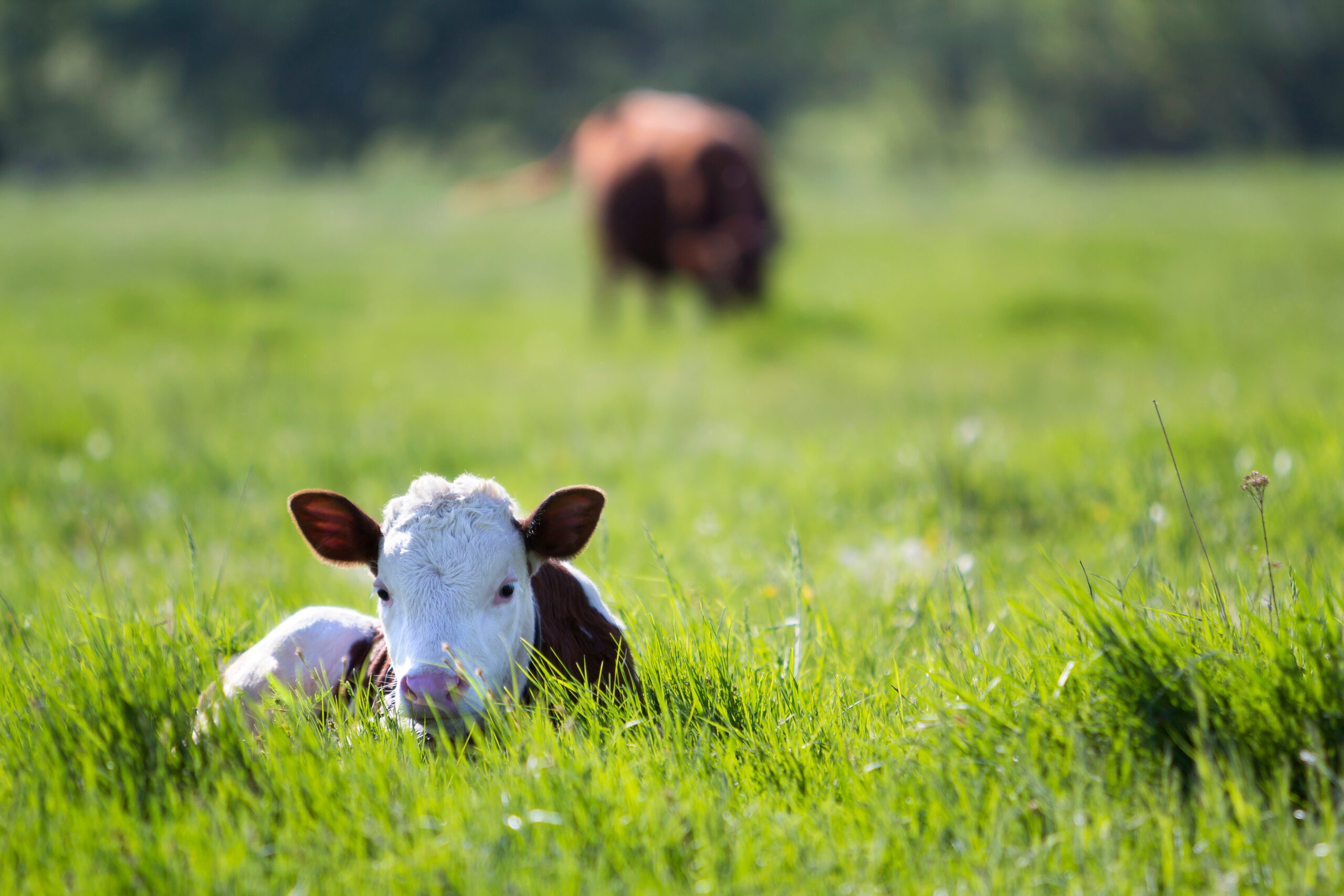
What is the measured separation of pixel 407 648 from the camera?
8.17 feet

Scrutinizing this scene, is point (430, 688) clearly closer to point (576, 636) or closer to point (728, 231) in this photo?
Result: point (576, 636)

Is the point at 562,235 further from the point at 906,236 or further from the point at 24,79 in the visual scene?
the point at 24,79

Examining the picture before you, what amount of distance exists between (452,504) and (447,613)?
0.28m

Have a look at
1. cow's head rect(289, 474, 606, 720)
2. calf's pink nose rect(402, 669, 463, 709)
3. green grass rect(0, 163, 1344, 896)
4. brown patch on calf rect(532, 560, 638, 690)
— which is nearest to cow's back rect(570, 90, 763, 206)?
green grass rect(0, 163, 1344, 896)

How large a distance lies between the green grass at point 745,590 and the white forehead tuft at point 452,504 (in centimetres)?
46

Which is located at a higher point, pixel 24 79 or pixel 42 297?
pixel 24 79

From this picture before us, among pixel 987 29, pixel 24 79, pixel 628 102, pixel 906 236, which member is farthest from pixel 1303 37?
pixel 24 79

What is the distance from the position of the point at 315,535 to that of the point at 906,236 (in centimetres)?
1747

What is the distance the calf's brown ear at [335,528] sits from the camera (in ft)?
8.97

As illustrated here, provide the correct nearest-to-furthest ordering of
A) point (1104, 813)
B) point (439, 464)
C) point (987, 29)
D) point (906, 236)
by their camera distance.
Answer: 1. point (1104, 813)
2. point (439, 464)
3. point (906, 236)
4. point (987, 29)

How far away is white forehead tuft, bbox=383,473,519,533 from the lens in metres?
2.66

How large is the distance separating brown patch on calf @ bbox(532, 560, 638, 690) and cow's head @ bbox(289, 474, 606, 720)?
0.06 metres

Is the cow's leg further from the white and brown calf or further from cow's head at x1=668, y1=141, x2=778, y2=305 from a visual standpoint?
cow's head at x1=668, y1=141, x2=778, y2=305

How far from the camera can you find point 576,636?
288 centimetres
